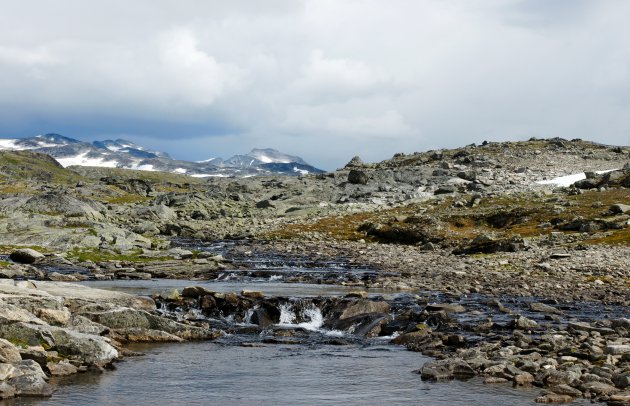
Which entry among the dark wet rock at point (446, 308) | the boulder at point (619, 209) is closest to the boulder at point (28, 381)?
the dark wet rock at point (446, 308)

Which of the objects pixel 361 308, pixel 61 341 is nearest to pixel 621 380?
pixel 361 308

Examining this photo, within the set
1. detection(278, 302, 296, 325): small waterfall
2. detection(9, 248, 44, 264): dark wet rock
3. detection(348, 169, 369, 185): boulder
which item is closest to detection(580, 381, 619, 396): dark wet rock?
detection(278, 302, 296, 325): small waterfall

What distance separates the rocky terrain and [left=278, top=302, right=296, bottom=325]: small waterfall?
51 centimetres

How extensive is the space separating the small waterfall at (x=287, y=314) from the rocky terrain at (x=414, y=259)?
0.51 meters

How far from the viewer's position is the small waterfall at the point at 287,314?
40.6 m

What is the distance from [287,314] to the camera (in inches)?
1613

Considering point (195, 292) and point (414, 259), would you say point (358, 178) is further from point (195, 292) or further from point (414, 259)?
point (195, 292)

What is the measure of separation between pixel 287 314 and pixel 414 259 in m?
34.7

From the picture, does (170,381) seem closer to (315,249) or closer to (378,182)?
(315,249)

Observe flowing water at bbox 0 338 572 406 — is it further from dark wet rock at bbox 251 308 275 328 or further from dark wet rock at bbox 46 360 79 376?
dark wet rock at bbox 251 308 275 328

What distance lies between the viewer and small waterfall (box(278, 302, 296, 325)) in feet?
133

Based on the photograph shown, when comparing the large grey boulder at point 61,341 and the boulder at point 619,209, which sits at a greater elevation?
the boulder at point 619,209

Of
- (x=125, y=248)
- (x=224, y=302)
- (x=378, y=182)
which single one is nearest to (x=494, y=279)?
(x=224, y=302)

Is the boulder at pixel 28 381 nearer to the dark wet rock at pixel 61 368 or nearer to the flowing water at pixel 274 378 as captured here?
the flowing water at pixel 274 378
